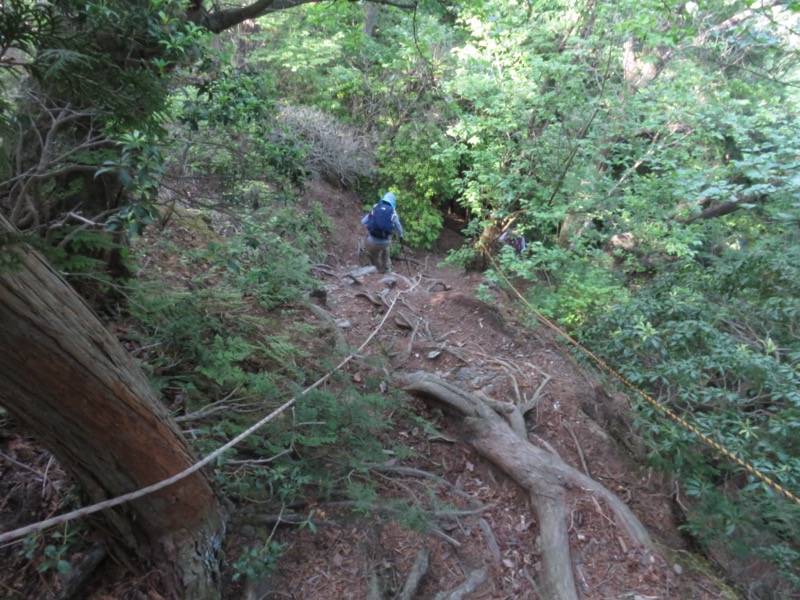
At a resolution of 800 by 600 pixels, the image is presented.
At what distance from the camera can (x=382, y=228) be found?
9.59 m

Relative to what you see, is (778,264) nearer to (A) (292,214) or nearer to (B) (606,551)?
(B) (606,551)

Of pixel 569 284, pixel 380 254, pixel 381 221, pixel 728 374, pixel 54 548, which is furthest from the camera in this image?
pixel 380 254

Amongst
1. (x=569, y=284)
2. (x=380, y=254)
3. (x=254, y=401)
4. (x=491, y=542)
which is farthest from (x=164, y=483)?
(x=380, y=254)

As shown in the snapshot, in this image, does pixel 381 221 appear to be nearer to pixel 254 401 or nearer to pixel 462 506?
pixel 254 401

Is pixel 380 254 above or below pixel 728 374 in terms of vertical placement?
below

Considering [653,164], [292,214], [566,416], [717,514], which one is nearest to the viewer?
[717,514]

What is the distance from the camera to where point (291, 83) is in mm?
13211

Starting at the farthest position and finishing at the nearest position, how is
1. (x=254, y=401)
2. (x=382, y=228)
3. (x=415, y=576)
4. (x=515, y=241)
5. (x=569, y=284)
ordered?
→ 1. (x=515, y=241)
2. (x=382, y=228)
3. (x=569, y=284)
4. (x=254, y=401)
5. (x=415, y=576)

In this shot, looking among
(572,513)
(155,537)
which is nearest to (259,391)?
(155,537)

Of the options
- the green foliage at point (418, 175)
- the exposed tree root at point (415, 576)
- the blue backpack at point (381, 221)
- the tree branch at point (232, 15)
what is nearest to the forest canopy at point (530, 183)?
the tree branch at point (232, 15)

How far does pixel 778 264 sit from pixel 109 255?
6195 millimetres

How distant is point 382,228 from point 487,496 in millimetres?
6316

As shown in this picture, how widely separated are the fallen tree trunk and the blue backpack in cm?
471

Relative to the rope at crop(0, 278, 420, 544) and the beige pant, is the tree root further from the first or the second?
the beige pant
